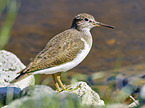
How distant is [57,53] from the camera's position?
6.51 metres

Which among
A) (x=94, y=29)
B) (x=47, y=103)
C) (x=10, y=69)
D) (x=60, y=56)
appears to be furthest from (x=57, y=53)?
(x=94, y=29)

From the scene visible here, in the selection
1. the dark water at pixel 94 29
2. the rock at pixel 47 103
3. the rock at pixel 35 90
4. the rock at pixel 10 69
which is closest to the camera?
the rock at pixel 47 103

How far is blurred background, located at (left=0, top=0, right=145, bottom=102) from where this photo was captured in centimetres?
1090

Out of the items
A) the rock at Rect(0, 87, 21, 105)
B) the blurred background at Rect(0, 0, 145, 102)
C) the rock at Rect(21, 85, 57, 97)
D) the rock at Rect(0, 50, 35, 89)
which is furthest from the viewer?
the blurred background at Rect(0, 0, 145, 102)

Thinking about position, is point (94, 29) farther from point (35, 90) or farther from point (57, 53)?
point (35, 90)

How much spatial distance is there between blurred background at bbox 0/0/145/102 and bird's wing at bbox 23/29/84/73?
273 cm

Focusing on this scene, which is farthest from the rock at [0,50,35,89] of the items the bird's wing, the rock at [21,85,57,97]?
the rock at [21,85,57,97]

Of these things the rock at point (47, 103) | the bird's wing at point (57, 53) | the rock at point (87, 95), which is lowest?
the rock at point (87, 95)

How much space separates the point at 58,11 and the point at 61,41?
7685mm

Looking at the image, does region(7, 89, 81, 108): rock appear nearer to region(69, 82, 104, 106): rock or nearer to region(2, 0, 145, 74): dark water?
region(69, 82, 104, 106): rock

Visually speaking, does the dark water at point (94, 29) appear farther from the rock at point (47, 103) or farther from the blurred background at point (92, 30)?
the rock at point (47, 103)

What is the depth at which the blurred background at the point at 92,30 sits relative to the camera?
10.9 meters

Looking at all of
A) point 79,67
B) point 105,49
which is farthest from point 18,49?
point 105,49

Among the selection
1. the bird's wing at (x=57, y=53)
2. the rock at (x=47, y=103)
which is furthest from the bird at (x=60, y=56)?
the rock at (x=47, y=103)
